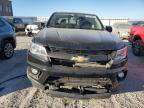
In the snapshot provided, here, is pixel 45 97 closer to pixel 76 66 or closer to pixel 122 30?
pixel 76 66

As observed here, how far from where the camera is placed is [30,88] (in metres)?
5.42

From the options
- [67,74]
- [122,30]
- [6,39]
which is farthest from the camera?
[122,30]

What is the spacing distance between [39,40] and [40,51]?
25 centimetres

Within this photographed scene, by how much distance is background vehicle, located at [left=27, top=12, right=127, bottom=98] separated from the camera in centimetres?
420

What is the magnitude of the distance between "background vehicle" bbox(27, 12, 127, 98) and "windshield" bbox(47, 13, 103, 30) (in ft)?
5.73

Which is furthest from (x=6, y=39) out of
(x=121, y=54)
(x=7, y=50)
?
(x=121, y=54)

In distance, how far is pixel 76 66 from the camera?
13.8ft

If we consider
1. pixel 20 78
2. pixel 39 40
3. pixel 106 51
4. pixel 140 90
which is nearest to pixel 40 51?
pixel 39 40

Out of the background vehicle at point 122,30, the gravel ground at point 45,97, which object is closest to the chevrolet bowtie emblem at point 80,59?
the gravel ground at point 45,97

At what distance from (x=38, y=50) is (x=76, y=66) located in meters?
0.72

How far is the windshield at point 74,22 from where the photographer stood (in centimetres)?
629

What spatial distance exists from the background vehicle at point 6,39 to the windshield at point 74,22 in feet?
7.43

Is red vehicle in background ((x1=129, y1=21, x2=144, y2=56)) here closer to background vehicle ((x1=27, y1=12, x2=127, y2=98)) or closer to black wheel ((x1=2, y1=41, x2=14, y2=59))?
black wheel ((x1=2, y1=41, x2=14, y2=59))

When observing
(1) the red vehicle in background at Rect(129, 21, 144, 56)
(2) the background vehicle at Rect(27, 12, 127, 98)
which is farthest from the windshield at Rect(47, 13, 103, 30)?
(1) the red vehicle in background at Rect(129, 21, 144, 56)
